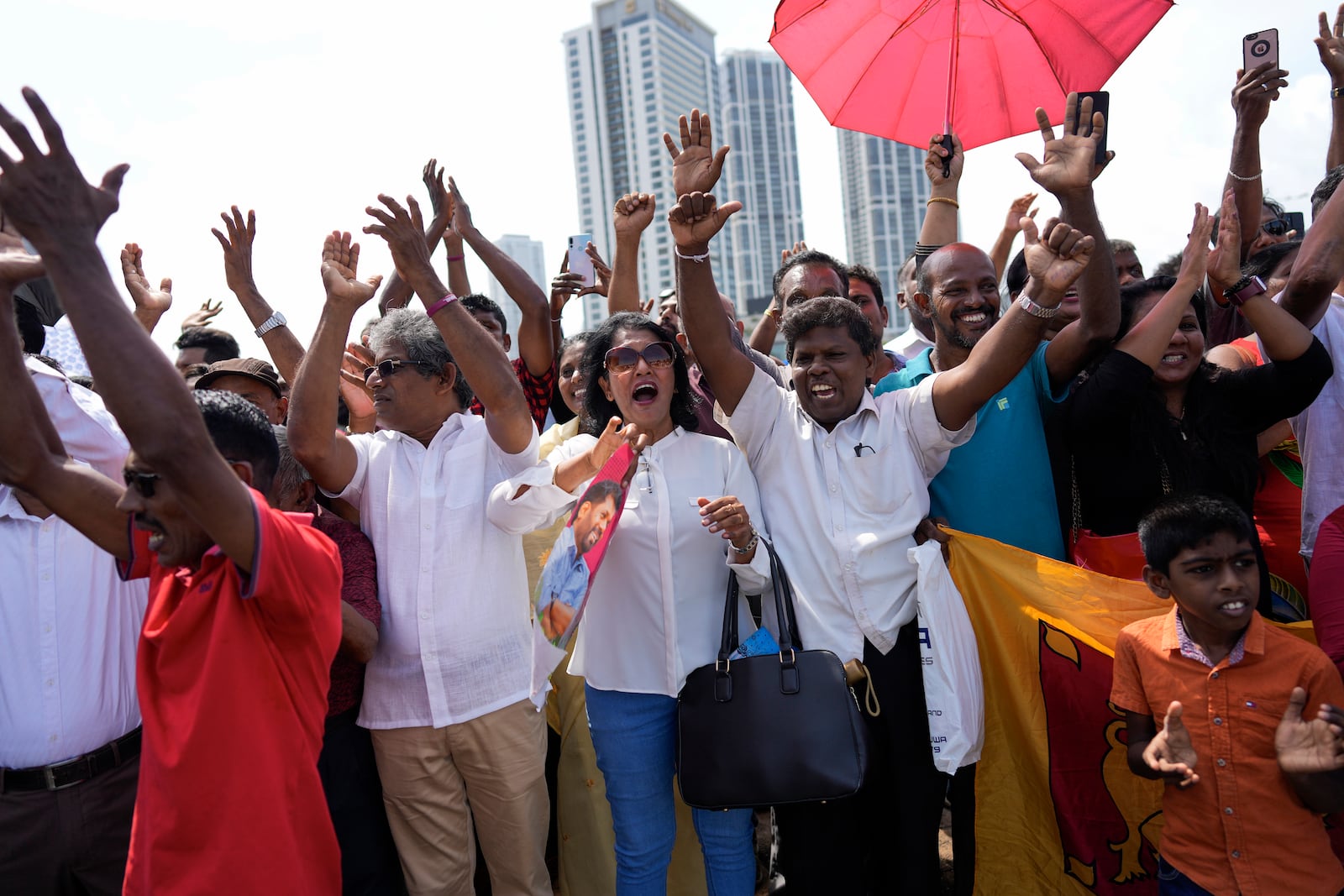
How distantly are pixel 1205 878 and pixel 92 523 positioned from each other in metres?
3.16

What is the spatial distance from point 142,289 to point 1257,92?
4.84 meters

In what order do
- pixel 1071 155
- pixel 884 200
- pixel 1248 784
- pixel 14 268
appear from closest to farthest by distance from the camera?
pixel 14 268
pixel 1248 784
pixel 1071 155
pixel 884 200

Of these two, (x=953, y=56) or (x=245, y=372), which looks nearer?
(x=245, y=372)

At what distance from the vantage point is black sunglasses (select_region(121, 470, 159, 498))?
6.44ft

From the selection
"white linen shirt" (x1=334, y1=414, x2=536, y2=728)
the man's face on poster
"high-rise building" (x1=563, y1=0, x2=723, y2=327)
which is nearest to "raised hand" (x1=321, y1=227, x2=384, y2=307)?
"white linen shirt" (x1=334, y1=414, x2=536, y2=728)

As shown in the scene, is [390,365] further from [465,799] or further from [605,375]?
[465,799]

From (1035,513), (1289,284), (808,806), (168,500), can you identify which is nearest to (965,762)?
(808,806)

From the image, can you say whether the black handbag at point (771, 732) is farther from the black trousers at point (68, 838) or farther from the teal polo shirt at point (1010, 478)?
the black trousers at point (68, 838)

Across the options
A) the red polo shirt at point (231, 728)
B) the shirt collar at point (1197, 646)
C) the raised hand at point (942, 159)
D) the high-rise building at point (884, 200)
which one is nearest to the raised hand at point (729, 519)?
the red polo shirt at point (231, 728)

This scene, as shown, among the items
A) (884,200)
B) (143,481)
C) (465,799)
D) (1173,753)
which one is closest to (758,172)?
(884,200)

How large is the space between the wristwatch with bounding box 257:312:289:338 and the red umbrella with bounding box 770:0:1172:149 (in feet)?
8.94

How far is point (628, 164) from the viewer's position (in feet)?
316

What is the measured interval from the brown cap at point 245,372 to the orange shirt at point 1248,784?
3.42m

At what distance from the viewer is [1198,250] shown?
3078 mm
